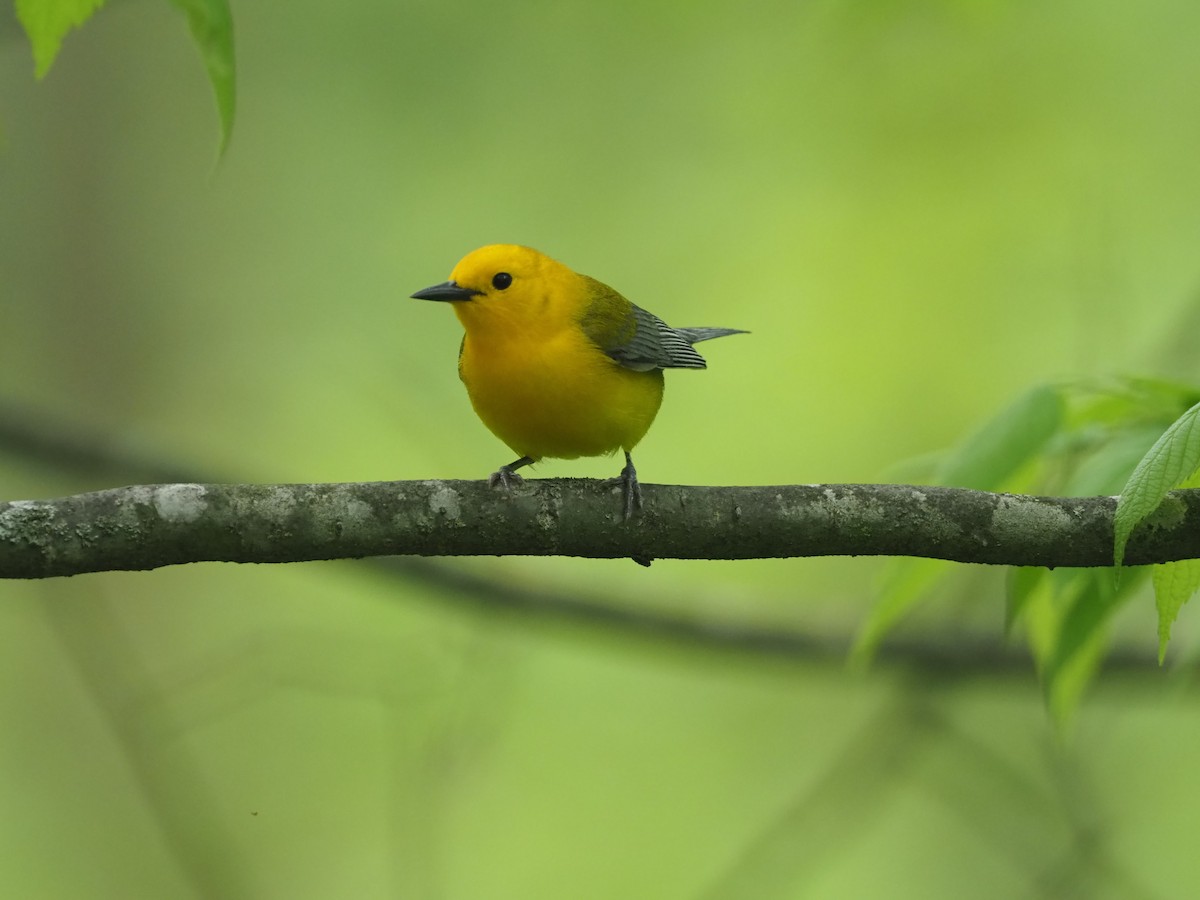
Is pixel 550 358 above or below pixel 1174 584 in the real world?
above

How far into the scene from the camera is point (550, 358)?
509cm

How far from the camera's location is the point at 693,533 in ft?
11.4

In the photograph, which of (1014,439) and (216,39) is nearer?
(216,39)

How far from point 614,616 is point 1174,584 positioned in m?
3.66

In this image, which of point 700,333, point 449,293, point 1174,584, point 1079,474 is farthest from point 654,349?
point 1174,584

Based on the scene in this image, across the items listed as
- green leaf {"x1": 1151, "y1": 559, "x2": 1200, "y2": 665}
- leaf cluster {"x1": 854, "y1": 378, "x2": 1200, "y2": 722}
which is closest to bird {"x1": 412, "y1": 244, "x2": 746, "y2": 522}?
leaf cluster {"x1": 854, "y1": 378, "x2": 1200, "y2": 722}

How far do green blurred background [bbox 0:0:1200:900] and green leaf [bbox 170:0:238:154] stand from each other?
14.8 feet

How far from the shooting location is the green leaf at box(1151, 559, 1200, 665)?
288 centimetres

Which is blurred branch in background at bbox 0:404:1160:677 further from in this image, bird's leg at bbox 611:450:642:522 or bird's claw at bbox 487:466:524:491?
bird's leg at bbox 611:450:642:522

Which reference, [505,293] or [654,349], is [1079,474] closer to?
[654,349]

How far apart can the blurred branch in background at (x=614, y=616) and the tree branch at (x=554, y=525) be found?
277cm

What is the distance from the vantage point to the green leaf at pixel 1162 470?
8.12ft

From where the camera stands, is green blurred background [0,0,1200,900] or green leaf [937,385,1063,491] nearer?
green leaf [937,385,1063,491]

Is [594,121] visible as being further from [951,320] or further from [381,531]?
[381,531]
